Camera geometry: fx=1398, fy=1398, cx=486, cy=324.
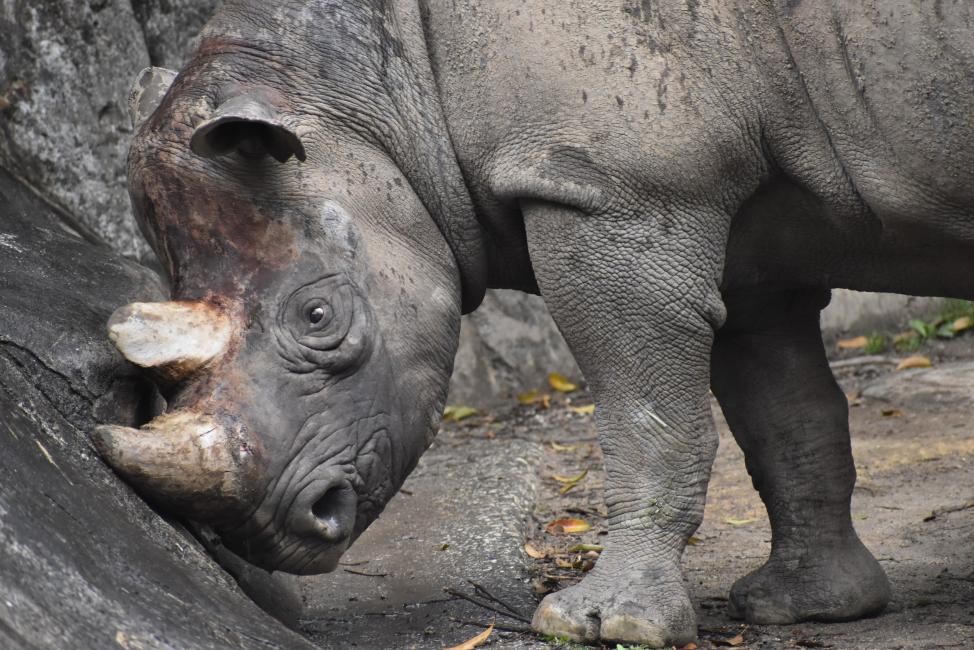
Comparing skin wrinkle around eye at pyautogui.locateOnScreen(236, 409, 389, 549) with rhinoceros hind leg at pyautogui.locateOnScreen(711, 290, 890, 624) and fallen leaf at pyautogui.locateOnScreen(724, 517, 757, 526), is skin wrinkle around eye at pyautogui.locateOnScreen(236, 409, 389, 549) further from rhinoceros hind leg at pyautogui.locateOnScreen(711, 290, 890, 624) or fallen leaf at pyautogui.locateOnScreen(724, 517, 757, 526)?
fallen leaf at pyautogui.locateOnScreen(724, 517, 757, 526)

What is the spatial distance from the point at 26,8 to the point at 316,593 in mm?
3083

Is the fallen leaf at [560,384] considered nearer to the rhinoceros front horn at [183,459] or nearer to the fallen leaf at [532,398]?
the fallen leaf at [532,398]

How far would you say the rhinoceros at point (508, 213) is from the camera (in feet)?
12.3

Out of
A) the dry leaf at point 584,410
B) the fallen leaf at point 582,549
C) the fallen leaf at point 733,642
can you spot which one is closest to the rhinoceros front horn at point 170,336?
the fallen leaf at point 733,642

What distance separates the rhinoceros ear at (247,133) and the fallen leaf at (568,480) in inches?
120

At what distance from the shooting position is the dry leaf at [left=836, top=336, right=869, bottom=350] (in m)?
8.82

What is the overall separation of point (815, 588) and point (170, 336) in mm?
2193

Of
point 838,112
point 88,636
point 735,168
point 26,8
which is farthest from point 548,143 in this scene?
point 26,8

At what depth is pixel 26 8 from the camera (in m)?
6.28

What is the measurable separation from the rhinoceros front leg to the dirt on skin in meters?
0.16

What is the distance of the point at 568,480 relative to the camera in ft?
21.9

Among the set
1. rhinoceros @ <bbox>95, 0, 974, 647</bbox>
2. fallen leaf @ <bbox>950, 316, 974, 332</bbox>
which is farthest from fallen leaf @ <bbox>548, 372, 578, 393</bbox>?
rhinoceros @ <bbox>95, 0, 974, 647</bbox>

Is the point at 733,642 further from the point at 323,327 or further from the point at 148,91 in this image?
the point at 148,91

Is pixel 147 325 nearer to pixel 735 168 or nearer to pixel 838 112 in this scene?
pixel 735 168
